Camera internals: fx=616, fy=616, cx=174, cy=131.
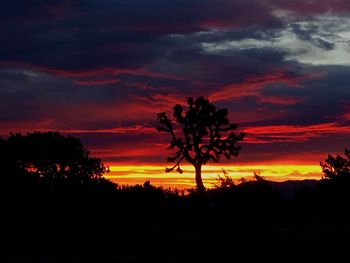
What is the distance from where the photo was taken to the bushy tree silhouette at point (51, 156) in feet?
154

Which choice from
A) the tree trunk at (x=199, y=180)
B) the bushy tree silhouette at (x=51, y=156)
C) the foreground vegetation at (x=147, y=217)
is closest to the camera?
the foreground vegetation at (x=147, y=217)

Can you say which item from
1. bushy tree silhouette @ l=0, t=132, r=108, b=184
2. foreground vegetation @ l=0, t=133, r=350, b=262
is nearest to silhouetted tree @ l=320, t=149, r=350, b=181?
foreground vegetation @ l=0, t=133, r=350, b=262

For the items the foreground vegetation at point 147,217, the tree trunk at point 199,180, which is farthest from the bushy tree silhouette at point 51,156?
the tree trunk at point 199,180

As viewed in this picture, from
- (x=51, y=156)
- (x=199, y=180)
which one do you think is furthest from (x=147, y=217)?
(x=51, y=156)

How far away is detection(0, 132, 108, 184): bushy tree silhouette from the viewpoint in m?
47.0

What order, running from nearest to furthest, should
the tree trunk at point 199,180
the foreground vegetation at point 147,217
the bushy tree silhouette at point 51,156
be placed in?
1. the foreground vegetation at point 147,217
2. the tree trunk at point 199,180
3. the bushy tree silhouette at point 51,156

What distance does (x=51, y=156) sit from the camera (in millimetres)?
47969

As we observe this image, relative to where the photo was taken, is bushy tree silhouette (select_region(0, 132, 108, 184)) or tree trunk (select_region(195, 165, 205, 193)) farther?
bushy tree silhouette (select_region(0, 132, 108, 184))

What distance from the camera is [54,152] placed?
1902 inches

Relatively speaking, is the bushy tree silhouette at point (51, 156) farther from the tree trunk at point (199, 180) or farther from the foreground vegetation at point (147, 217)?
the tree trunk at point (199, 180)

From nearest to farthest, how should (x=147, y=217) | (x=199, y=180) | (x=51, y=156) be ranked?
(x=147, y=217)
(x=199, y=180)
(x=51, y=156)

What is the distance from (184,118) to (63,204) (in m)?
10.6

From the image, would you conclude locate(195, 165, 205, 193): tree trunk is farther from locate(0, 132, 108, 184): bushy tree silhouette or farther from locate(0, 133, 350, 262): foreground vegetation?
locate(0, 132, 108, 184): bushy tree silhouette

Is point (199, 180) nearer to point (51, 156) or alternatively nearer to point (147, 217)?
point (147, 217)
